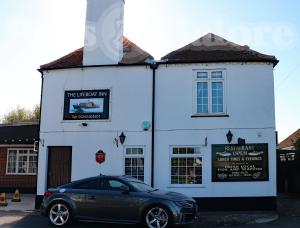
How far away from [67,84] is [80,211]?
662cm

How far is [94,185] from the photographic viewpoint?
1288 centimetres

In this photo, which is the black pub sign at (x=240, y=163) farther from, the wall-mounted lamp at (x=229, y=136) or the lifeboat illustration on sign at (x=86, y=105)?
the lifeboat illustration on sign at (x=86, y=105)

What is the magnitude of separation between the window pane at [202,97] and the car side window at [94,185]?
550 cm

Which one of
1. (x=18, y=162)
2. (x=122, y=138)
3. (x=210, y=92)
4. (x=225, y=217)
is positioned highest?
(x=210, y=92)

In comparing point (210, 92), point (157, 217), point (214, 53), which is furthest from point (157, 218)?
point (214, 53)

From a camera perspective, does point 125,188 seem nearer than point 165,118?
Yes

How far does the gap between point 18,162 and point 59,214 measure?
39.9 feet

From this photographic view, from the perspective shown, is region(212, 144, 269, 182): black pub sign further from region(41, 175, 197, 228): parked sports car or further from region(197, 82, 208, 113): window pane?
region(41, 175, 197, 228): parked sports car

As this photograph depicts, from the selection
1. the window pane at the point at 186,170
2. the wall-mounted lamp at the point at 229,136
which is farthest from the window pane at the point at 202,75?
the window pane at the point at 186,170

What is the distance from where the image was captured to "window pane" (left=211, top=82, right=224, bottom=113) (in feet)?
54.9

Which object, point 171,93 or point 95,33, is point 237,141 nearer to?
point 171,93

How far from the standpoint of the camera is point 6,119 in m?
56.0

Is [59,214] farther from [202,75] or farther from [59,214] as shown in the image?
[202,75]

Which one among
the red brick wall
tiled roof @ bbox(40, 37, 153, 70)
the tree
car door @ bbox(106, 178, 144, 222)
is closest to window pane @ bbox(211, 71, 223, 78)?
tiled roof @ bbox(40, 37, 153, 70)
